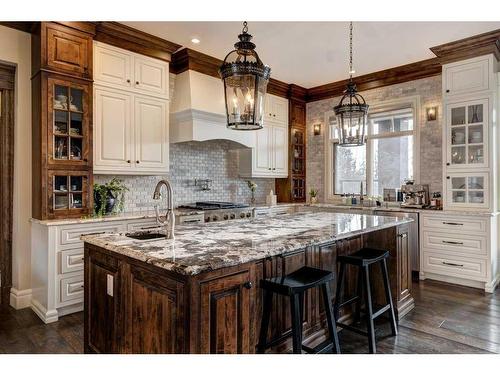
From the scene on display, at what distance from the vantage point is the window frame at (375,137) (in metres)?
5.26

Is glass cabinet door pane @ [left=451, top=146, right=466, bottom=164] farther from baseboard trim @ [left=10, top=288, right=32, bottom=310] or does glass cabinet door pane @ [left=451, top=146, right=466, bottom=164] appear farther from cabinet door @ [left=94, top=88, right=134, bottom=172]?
baseboard trim @ [left=10, top=288, right=32, bottom=310]

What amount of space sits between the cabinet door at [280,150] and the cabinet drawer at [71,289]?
367 cm

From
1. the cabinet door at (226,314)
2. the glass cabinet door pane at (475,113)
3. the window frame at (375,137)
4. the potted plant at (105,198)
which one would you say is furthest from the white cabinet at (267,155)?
the cabinet door at (226,314)

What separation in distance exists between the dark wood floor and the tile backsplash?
66.1 inches

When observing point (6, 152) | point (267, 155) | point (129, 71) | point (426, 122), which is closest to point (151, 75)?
point (129, 71)

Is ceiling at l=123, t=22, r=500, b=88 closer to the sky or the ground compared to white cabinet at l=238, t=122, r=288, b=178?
closer to the sky

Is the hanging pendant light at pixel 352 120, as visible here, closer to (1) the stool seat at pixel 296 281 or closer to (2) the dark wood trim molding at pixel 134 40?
(1) the stool seat at pixel 296 281

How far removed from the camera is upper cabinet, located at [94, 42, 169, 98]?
3.82 m

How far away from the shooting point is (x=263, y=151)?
5855mm

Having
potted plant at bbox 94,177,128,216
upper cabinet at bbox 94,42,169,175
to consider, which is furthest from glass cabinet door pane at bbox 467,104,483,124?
potted plant at bbox 94,177,128,216

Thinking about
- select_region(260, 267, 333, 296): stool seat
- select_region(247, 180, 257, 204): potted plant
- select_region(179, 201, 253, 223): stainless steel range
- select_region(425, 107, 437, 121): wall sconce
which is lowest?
select_region(260, 267, 333, 296): stool seat
